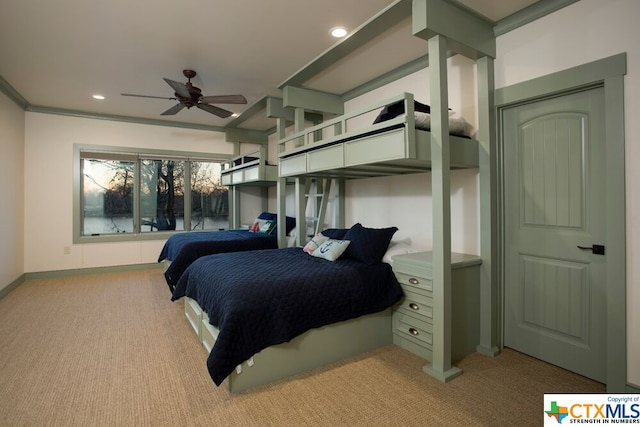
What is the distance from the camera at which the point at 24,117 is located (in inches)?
186

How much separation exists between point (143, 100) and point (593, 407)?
214 inches

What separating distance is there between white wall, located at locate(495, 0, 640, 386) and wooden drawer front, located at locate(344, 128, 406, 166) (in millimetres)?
1107

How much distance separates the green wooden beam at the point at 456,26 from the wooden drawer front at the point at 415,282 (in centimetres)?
170

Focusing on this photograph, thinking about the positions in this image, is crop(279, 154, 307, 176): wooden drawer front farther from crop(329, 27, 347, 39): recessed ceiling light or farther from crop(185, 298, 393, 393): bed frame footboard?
crop(185, 298, 393, 393): bed frame footboard

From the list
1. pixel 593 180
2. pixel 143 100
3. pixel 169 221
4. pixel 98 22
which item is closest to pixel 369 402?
pixel 593 180

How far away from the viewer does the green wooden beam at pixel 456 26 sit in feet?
7.04

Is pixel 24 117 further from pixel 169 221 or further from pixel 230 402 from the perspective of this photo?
pixel 230 402

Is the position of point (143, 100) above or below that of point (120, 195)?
above

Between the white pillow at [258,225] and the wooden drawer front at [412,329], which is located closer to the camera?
the wooden drawer front at [412,329]

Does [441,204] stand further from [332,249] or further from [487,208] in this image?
[332,249]

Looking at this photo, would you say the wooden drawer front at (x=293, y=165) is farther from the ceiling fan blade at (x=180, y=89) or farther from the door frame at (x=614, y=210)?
the door frame at (x=614, y=210)

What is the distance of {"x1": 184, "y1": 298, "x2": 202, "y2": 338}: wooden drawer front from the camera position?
274cm

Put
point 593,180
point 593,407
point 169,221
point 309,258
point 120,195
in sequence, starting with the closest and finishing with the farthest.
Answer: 1. point 593,407
2. point 593,180
3. point 309,258
4. point 120,195
5. point 169,221

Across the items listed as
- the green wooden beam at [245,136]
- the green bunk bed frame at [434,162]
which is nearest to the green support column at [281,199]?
the green bunk bed frame at [434,162]
